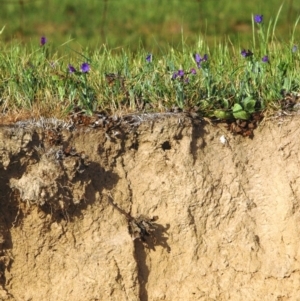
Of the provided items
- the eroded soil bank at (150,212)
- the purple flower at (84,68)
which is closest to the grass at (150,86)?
the purple flower at (84,68)

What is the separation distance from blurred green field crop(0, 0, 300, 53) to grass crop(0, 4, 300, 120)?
3883mm

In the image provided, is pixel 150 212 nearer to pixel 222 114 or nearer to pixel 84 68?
pixel 222 114

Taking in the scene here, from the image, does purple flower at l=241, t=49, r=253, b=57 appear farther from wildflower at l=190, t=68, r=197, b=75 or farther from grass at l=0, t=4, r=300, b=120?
wildflower at l=190, t=68, r=197, b=75

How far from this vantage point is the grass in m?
3.72

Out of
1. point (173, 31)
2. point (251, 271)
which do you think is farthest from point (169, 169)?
point (173, 31)

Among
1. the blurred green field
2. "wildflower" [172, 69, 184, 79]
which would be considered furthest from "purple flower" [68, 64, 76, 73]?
the blurred green field

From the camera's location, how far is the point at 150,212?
368 cm

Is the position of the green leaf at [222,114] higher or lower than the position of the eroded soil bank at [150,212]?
higher

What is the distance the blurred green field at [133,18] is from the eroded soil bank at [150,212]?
4173 millimetres

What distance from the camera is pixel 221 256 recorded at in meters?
3.74

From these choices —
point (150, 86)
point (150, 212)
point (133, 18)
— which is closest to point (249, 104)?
point (150, 86)

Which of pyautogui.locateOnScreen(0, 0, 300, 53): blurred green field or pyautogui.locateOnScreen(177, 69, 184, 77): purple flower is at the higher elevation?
pyautogui.locateOnScreen(177, 69, 184, 77): purple flower

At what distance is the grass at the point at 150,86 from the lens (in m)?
3.72

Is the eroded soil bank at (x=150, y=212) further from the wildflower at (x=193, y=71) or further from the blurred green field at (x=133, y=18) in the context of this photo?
the blurred green field at (x=133, y=18)
